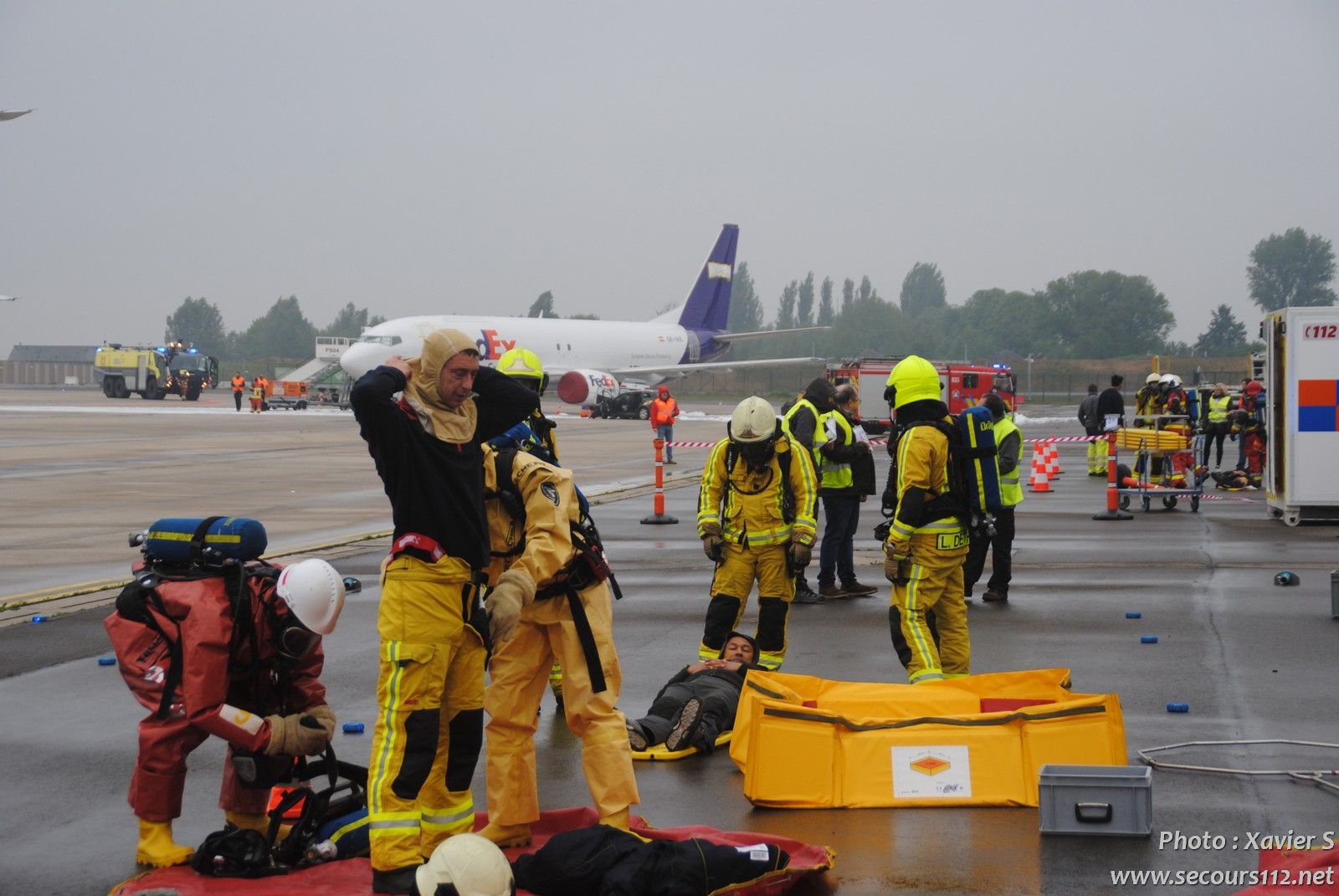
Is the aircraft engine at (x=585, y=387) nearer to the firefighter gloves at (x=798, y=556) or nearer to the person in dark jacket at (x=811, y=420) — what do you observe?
the person in dark jacket at (x=811, y=420)

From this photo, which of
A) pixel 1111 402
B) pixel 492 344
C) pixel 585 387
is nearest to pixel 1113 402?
pixel 1111 402

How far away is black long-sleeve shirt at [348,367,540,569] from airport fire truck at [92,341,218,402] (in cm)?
6629

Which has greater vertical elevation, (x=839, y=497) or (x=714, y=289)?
(x=714, y=289)

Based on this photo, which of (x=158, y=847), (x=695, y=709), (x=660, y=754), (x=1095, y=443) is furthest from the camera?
(x=1095, y=443)

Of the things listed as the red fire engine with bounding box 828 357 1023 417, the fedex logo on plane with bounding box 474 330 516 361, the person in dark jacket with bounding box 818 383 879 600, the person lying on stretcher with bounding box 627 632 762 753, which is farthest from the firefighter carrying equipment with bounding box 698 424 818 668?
the fedex logo on plane with bounding box 474 330 516 361

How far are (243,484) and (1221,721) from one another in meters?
18.1

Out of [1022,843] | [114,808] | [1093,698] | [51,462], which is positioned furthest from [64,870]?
Answer: [51,462]

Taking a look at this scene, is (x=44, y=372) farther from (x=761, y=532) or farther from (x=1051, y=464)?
(x=761, y=532)

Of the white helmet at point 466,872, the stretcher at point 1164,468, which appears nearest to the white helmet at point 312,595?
the white helmet at point 466,872

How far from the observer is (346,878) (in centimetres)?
495

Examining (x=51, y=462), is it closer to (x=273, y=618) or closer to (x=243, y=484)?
(x=243, y=484)

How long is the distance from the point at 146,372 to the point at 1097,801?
2661 inches

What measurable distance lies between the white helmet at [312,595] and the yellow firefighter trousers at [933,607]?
11.1ft

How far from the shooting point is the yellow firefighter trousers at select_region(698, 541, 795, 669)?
7930 millimetres
